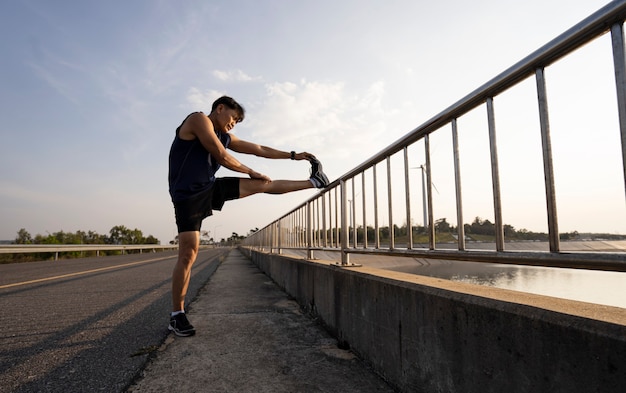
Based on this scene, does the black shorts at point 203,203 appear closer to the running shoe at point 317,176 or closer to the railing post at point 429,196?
the running shoe at point 317,176

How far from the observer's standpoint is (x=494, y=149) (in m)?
1.76

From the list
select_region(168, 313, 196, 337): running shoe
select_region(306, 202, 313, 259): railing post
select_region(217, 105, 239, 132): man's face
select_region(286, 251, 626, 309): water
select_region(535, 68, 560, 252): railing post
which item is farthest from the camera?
select_region(306, 202, 313, 259): railing post

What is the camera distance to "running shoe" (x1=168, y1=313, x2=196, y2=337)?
3.13 meters

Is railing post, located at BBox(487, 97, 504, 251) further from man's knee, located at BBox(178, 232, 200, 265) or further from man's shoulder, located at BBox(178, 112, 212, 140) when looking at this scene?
man's knee, located at BBox(178, 232, 200, 265)

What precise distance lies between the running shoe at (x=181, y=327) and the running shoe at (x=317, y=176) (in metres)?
1.75

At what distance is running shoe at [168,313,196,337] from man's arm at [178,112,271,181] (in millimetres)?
1374

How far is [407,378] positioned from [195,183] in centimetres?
235

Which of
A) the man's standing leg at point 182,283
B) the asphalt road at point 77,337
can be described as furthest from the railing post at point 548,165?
the man's standing leg at point 182,283

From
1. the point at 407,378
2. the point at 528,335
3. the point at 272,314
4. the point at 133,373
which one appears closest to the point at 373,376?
the point at 407,378

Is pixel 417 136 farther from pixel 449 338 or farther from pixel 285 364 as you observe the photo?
pixel 285 364

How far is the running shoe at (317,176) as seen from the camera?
3.86m

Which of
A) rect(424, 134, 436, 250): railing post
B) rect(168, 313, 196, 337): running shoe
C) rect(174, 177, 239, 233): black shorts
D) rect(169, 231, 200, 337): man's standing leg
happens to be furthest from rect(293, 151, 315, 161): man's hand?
rect(168, 313, 196, 337): running shoe

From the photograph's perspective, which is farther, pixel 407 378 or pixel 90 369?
pixel 90 369

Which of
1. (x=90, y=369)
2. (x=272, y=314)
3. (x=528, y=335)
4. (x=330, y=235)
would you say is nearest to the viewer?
(x=528, y=335)
